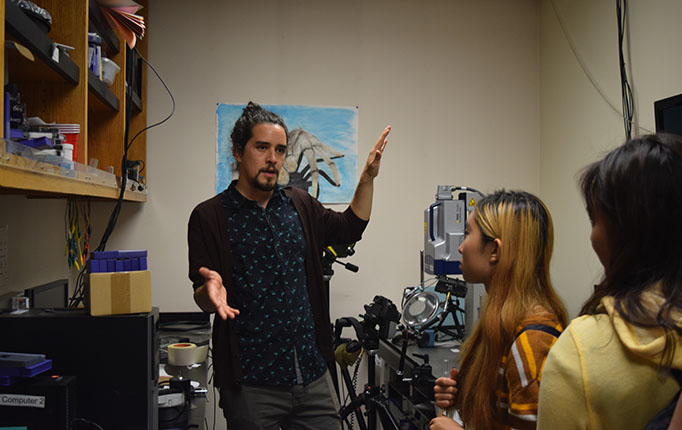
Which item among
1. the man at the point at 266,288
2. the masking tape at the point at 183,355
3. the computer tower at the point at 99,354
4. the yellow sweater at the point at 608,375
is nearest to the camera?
the yellow sweater at the point at 608,375

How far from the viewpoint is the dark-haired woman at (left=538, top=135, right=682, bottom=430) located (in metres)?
0.66

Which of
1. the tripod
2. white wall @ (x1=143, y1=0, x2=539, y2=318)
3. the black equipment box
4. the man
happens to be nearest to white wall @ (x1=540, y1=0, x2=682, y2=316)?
white wall @ (x1=143, y1=0, x2=539, y2=318)

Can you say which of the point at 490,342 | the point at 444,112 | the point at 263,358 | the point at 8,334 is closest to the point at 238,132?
the point at 263,358

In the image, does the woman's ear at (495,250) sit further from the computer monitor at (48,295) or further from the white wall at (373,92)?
the white wall at (373,92)

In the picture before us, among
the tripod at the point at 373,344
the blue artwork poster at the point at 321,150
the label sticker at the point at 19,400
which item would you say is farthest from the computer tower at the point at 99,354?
the blue artwork poster at the point at 321,150

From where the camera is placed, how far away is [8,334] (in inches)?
48.8

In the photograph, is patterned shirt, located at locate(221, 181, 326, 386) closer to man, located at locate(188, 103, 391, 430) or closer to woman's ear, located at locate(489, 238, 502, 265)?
man, located at locate(188, 103, 391, 430)

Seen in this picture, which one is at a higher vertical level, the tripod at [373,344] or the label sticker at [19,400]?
the label sticker at [19,400]

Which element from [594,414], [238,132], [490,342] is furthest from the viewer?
[238,132]

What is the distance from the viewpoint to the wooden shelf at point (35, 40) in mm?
1075

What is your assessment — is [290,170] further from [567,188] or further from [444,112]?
[567,188]

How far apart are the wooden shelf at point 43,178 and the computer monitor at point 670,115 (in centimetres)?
209

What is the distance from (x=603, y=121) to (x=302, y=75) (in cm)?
179

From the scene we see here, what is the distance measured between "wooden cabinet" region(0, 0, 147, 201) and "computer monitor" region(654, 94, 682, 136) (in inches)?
82.6
